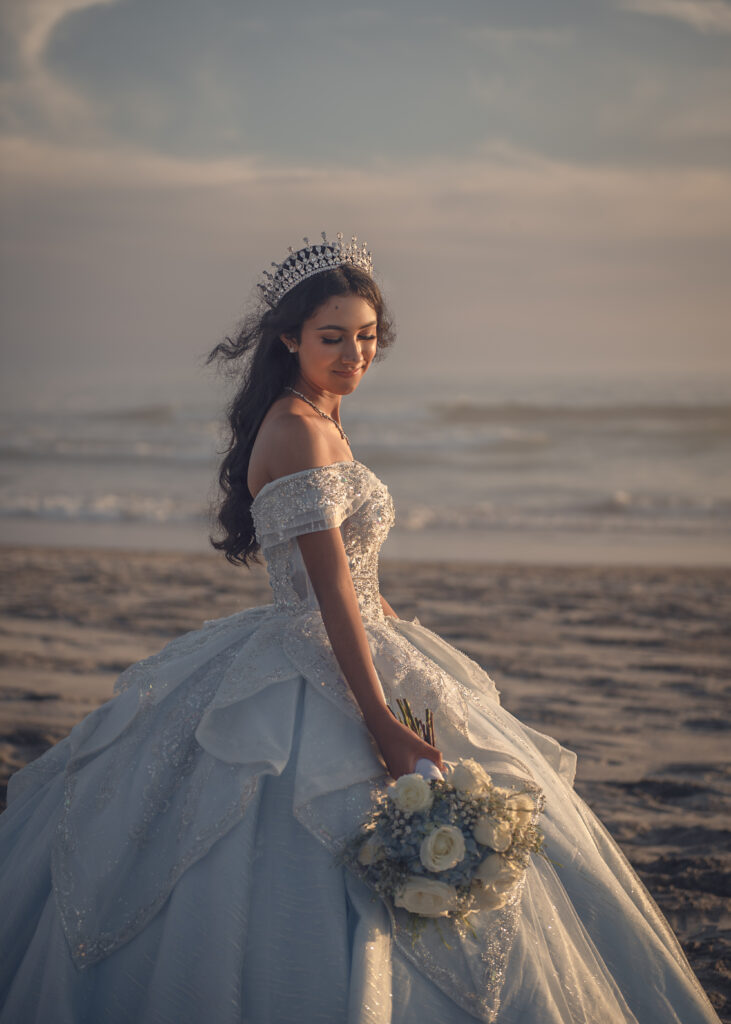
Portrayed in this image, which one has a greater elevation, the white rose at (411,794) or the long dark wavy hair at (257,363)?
the long dark wavy hair at (257,363)

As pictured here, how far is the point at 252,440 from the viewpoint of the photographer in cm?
257

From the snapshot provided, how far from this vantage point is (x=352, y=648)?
2092mm

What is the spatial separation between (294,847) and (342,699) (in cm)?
33

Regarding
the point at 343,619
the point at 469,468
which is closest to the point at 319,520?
the point at 343,619

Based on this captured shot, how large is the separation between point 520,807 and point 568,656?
4595mm

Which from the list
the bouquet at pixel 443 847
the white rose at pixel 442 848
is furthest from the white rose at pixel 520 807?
the white rose at pixel 442 848

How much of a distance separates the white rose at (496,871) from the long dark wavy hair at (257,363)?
117 centimetres

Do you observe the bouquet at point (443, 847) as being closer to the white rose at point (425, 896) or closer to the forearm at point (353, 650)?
the white rose at point (425, 896)

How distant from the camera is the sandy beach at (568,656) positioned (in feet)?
12.3

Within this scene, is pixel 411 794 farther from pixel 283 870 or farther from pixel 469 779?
pixel 283 870

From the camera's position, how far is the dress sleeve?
217 cm

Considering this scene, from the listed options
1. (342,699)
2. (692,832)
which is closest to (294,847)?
(342,699)

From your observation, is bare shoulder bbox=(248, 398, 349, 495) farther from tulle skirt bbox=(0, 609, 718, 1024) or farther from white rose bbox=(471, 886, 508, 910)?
white rose bbox=(471, 886, 508, 910)

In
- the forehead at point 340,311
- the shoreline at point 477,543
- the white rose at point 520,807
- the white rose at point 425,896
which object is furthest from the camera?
the shoreline at point 477,543
